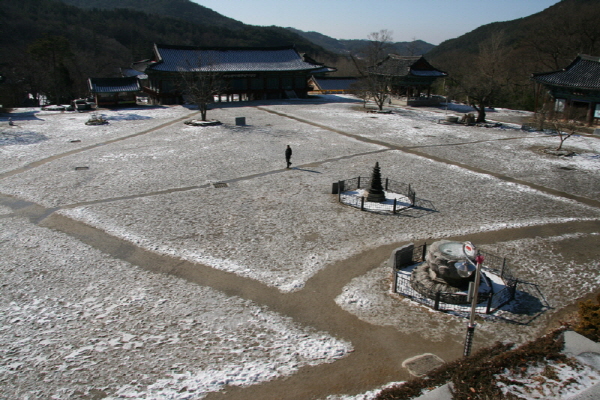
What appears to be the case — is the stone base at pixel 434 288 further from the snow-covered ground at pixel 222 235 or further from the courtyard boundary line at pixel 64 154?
the courtyard boundary line at pixel 64 154

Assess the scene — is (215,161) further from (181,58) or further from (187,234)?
(181,58)

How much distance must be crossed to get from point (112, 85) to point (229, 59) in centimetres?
1524

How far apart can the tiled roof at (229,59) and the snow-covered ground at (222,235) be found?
1977 cm

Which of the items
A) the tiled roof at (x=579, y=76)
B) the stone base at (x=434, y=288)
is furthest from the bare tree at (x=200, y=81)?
the tiled roof at (x=579, y=76)

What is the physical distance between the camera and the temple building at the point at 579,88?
3641 centimetres

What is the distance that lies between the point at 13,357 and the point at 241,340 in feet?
16.2

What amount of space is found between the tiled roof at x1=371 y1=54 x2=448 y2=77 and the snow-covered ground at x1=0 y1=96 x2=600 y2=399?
70.2ft

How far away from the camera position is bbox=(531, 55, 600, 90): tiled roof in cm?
3634

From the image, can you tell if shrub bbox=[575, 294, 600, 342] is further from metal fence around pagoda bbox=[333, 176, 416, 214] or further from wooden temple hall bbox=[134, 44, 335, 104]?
wooden temple hall bbox=[134, 44, 335, 104]

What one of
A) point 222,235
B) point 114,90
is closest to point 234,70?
point 114,90

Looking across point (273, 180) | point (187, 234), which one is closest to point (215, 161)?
point (273, 180)

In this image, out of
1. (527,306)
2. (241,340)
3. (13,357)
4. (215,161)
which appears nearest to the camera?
(13,357)

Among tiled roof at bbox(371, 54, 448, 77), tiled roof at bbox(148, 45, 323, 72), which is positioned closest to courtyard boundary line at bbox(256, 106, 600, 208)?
tiled roof at bbox(371, 54, 448, 77)

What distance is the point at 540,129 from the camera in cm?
3684
